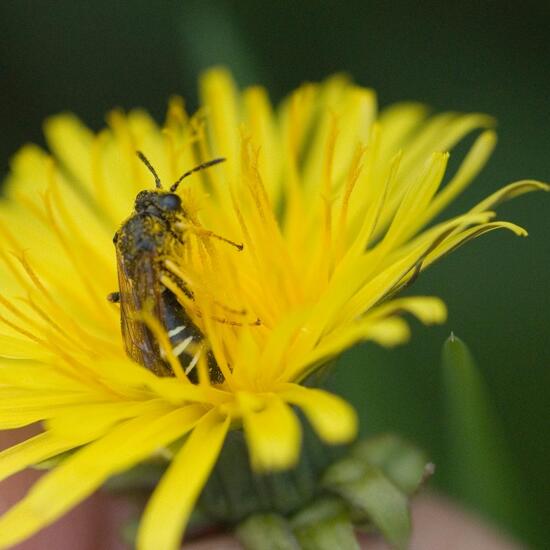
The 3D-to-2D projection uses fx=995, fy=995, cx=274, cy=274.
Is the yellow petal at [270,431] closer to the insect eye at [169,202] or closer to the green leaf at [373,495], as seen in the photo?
the green leaf at [373,495]

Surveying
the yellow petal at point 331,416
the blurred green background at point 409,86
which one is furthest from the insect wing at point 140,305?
the blurred green background at point 409,86

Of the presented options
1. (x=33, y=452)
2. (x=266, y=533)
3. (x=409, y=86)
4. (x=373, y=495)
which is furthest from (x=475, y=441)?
(x=409, y=86)

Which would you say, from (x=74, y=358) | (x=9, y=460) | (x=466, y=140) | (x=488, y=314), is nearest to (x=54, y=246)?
(x=74, y=358)

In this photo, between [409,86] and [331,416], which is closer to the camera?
[331,416]

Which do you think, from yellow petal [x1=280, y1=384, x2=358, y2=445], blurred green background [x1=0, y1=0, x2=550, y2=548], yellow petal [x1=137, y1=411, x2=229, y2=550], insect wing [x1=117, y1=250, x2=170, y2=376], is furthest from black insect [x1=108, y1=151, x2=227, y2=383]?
blurred green background [x1=0, y1=0, x2=550, y2=548]

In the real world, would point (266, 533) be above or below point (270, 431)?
below

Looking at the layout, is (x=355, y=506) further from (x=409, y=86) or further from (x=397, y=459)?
(x=409, y=86)
